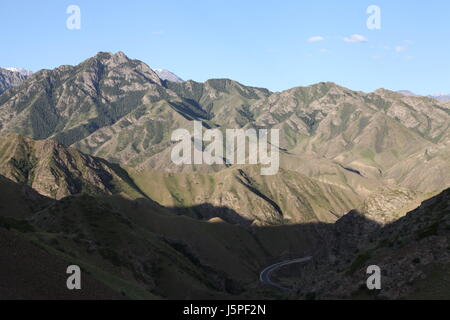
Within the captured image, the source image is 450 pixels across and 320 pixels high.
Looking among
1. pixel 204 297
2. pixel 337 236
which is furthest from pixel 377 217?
pixel 204 297

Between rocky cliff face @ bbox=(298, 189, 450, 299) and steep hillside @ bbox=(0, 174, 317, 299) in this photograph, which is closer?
rocky cliff face @ bbox=(298, 189, 450, 299)

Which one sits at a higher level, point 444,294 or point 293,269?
point 293,269

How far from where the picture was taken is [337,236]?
12712cm

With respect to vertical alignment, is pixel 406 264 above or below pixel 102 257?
below

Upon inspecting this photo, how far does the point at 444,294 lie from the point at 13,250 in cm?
4306

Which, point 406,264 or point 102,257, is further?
point 102,257

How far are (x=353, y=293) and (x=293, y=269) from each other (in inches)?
5237

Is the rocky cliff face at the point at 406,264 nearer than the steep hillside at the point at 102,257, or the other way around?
the rocky cliff face at the point at 406,264
